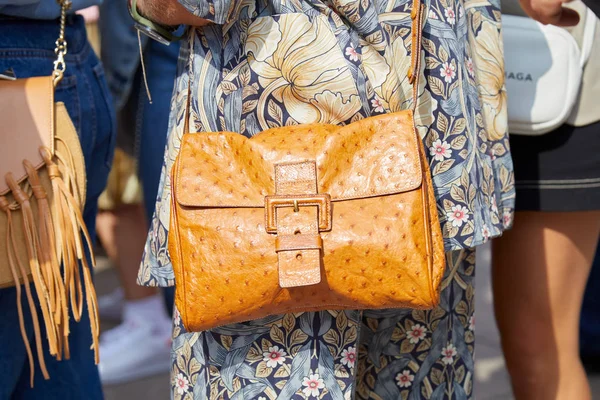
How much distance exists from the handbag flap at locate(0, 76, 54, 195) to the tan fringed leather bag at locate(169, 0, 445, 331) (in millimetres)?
365

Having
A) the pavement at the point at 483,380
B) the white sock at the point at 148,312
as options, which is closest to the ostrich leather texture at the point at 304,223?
the pavement at the point at 483,380

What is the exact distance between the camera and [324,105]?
1390 mm

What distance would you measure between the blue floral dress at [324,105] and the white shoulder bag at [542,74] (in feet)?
0.73

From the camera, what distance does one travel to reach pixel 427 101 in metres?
1.45

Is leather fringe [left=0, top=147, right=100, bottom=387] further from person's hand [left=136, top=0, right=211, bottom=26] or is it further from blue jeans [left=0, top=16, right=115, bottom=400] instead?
→ person's hand [left=136, top=0, right=211, bottom=26]

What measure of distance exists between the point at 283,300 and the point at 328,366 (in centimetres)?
18

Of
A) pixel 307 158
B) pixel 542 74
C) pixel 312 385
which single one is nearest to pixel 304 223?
pixel 307 158

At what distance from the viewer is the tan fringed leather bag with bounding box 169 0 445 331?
1.31 m

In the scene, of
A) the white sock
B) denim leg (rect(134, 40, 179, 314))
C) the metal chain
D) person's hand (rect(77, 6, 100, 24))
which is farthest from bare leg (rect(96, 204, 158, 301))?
the metal chain

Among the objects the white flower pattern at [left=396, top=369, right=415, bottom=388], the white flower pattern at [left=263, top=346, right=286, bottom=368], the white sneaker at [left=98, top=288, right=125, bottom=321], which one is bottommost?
the white sneaker at [left=98, top=288, right=125, bottom=321]

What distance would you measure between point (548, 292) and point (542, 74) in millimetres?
489

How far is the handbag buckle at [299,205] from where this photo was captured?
4.31 feet

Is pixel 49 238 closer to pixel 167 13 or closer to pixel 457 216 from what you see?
pixel 167 13

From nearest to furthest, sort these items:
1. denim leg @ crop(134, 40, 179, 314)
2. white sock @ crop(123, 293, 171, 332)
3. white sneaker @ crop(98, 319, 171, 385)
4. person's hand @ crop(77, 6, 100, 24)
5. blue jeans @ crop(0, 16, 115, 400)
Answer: blue jeans @ crop(0, 16, 115, 400) < denim leg @ crop(134, 40, 179, 314) < person's hand @ crop(77, 6, 100, 24) < white sneaker @ crop(98, 319, 171, 385) < white sock @ crop(123, 293, 171, 332)
